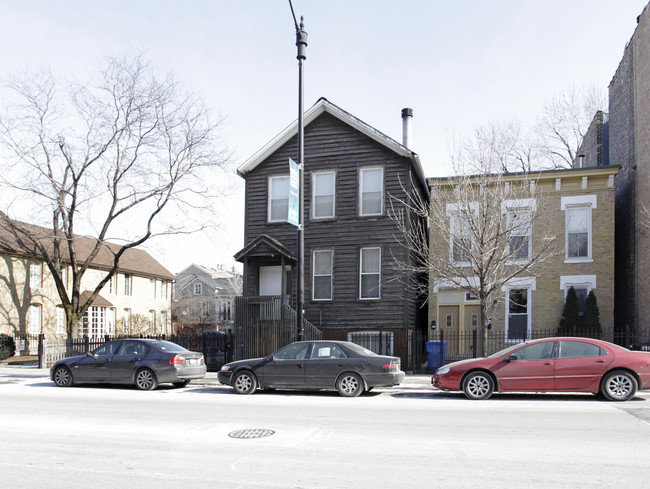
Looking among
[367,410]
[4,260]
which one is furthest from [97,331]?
[367,410]

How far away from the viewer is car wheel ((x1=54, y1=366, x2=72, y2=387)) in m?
16.1

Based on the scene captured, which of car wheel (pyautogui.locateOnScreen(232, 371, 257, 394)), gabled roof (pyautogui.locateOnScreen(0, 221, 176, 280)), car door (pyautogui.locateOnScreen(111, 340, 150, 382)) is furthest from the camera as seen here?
gabled roof (pyautogui.locateOnScreen(0, 221, 176, 280))

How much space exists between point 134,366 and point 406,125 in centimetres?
1411

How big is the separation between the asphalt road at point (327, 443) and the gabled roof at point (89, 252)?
57.6 feet

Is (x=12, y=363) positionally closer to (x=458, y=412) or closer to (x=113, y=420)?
(x=113, y=420)

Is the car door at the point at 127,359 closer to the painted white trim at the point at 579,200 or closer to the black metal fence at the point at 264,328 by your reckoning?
the black metal fence at the point at 264,328

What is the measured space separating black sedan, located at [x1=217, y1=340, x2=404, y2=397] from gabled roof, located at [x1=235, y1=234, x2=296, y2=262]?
6746 millimetres

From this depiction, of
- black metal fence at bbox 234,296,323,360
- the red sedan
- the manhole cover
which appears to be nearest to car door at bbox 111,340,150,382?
black metal fence at bbox 234,296,323,360

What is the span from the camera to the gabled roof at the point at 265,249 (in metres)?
20.5

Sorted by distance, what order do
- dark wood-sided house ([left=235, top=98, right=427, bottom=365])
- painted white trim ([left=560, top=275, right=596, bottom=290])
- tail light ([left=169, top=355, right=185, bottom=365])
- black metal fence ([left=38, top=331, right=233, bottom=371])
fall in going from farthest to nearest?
dark wood-sided house ([left=235, top=98, right=427, bottom=365]), black metal fence ([left=38, top=331, right=233, bottom=371]), painted white trim ([left=560, top=275, right=596, bottom=290]), tail light ([left=169, top=355, right=185, bottom=365])

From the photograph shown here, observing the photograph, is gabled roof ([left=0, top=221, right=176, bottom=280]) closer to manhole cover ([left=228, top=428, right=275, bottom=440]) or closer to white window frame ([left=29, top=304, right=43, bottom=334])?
white window frame ([left=29, top=304, right=43, bottom=334])

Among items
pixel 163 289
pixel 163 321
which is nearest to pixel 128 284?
pixel 163 289

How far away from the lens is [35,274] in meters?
33.1

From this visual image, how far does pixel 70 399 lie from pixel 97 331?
2469 cm
